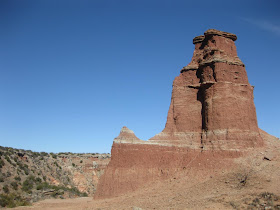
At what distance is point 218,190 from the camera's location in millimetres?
18219

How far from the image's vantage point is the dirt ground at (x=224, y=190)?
1609 cm

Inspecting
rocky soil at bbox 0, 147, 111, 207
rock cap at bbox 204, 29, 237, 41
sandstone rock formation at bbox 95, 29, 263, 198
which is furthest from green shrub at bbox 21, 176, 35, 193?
rock cap at bbox 204, 29, 237, 41

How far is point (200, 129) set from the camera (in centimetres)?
2353

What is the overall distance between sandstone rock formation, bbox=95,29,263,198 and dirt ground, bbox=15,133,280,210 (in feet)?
2.87

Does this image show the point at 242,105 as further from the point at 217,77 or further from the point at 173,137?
the point at 173,137

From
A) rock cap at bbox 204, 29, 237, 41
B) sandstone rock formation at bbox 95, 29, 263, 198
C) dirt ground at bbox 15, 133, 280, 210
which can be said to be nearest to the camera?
dirt ground at bbox 15, 133, 280, 210

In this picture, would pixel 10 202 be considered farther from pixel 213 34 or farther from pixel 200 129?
pixel 213 34

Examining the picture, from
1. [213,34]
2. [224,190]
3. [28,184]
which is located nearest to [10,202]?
[28,184]

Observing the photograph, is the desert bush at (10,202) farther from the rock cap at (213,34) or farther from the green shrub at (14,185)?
the rock cap at (213,34)

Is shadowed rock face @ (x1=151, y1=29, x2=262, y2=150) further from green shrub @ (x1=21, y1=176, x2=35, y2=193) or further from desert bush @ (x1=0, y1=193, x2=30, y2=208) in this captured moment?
green shrub @ (x1=21, y1=176, x2=35, y2=193)

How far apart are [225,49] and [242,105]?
18.6ft

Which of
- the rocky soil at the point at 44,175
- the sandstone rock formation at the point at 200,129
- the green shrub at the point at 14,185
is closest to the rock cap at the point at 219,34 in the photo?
the sandstone rock formation at the point at 200,129

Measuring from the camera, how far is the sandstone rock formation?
2178cm

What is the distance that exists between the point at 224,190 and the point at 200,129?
6517mm
